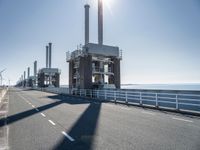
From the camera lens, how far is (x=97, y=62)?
40.5m

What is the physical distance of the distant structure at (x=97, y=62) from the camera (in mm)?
36094

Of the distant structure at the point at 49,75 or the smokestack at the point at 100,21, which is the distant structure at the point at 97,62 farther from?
the distant structure at the point at 49,75

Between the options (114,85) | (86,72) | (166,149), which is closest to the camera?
(166,149)

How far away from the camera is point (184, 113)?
13.2 meters

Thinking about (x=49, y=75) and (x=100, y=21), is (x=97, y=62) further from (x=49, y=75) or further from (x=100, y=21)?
(x=49, y=75)

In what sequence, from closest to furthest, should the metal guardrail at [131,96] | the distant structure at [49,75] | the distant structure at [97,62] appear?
the metal guardrail at [131,96] → the distant structure at [97,62] → the distant structure at [49,75]

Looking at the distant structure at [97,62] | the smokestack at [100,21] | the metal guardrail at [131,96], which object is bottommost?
the metal guardrail at [131,96]

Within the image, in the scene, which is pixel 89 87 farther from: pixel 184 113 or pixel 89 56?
pixel 184 113

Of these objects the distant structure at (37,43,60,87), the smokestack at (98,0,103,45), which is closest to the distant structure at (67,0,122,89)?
the smokestack at (98,0,103,45)

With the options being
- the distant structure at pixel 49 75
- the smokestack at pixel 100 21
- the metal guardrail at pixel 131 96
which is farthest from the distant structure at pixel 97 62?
the distant structure at pixel 49 75

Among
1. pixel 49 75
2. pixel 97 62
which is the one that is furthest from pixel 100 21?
pixel 49 75

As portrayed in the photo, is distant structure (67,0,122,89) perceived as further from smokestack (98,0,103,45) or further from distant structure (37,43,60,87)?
distant structure (37,43,60,87)

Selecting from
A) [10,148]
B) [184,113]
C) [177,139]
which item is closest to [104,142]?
[177,139]

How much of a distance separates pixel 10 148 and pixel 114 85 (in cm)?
3269
